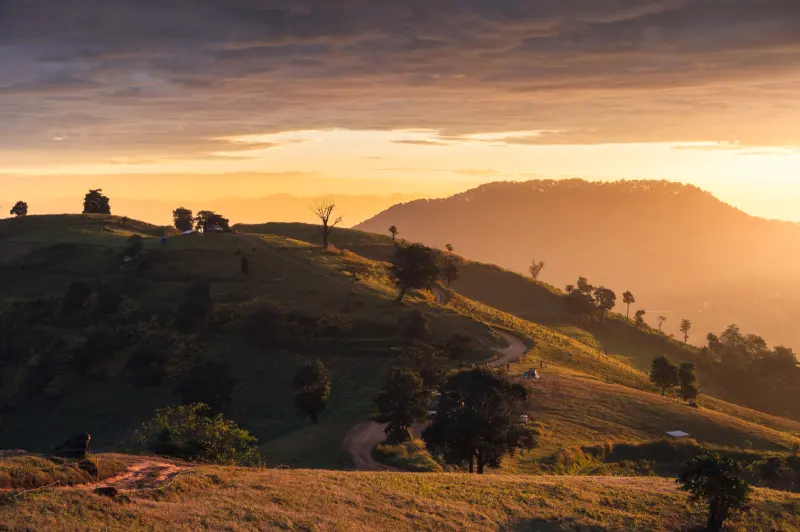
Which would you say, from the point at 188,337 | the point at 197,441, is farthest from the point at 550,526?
the point at 188,337

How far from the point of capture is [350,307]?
12406cm

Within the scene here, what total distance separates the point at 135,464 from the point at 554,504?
90.0ft

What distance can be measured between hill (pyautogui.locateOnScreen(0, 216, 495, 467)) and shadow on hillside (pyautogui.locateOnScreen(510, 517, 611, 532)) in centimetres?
3418

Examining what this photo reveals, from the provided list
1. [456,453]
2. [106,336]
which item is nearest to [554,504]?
[456,453]

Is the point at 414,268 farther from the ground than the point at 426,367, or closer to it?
farther from the ground

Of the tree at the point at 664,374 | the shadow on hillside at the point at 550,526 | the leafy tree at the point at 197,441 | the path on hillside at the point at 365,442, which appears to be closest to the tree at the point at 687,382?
the tree at the point at 664,374

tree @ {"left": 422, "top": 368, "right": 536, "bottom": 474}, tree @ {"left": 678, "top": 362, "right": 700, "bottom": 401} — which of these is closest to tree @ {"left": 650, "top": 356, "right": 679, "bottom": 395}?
tree @ {"left": 678, "top": 362, "right": 700, "bottom": 401}

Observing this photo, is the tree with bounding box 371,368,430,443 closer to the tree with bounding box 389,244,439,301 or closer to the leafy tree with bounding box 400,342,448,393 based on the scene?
the leafy tree with bounding box 400,342,448,393

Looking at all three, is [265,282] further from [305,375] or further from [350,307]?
[305,375]

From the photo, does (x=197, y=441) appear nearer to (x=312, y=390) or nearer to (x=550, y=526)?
(x=550, y=526)

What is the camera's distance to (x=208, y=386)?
9781cm

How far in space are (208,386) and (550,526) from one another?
2882 inches

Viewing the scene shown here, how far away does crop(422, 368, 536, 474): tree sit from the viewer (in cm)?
5475

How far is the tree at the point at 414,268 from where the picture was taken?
127250mm
